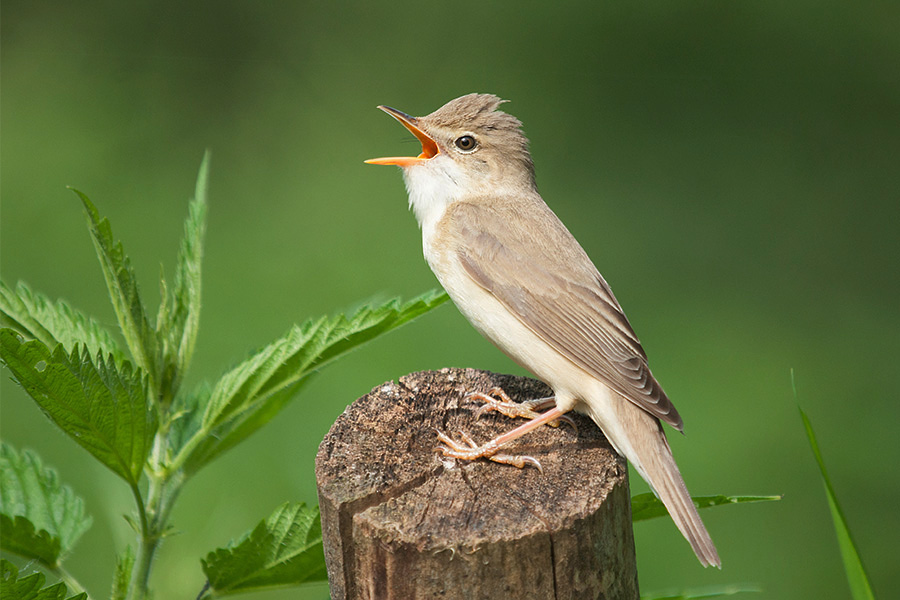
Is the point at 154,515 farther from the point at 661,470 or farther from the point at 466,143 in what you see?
the point at 466,143

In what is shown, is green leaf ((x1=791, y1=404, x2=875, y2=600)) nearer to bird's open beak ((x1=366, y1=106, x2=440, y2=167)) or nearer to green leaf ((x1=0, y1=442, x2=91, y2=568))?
green leaf ((x1=0, y1=442, x2=91, y2=568))

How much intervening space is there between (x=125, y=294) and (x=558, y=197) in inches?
210

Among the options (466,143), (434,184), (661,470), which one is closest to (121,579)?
(661,470)

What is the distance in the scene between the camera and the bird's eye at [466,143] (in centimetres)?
396

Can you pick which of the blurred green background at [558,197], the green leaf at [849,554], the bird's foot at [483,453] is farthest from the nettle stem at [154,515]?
the blurred green background at [558,197]

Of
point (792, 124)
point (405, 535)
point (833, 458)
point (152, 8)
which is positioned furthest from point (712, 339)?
point (152, 8)

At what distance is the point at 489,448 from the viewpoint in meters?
2.85

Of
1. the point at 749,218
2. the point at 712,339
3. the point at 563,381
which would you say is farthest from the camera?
the point at 749,218

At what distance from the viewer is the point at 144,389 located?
2.27 meters

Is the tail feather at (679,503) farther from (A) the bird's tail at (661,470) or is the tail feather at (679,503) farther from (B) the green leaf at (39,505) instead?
(B) the green leaf at (39,505)

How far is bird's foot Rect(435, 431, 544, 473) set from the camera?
279 cm

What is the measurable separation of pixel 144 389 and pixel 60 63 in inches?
286

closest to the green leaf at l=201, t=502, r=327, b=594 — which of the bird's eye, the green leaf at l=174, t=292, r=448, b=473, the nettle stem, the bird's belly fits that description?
the nettle stem

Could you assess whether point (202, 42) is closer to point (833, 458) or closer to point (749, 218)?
point (749, 218)
